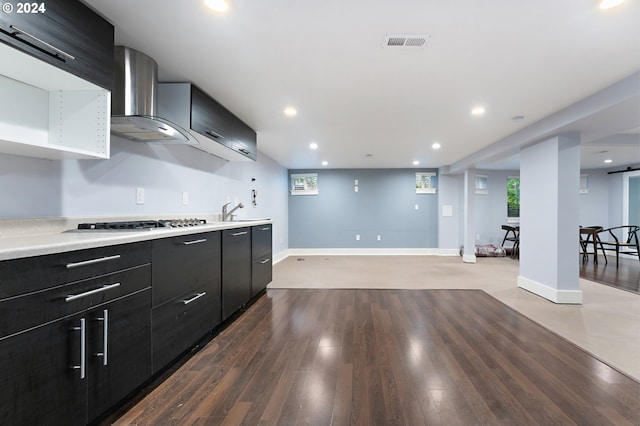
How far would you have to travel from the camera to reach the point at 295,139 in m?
4.75

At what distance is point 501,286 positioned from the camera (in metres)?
4.44

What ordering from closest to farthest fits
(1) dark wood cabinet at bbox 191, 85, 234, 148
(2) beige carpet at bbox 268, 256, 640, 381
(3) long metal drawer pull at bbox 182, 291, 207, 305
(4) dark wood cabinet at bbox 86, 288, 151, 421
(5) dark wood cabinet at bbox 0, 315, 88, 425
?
(5) dark wood cabinet at bbox 0, 315, 88, 425 < (4) dark wood cabinet at bbox 86, 288, 151, 421 < (3) long metal drawer pull at bbox 182, 291, 207, 305 < (2) beige carpet at bbox 268, 256, 640, 381 < (1) dark wood cabinet at bbox 191, 85, 234, 148

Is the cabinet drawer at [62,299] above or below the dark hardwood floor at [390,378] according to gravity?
above

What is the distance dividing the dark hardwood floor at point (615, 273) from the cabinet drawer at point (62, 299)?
606cm

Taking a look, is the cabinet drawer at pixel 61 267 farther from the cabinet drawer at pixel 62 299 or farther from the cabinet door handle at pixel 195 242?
the cabinet door handle at pixel 195 242

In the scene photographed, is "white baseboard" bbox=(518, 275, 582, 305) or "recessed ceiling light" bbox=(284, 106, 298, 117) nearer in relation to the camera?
"recessed ceiling light" bbox=(284, 106, 298, 117)

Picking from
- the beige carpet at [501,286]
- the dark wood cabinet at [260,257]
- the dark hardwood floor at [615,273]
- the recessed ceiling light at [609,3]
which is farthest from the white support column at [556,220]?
the dark wood cabinet at [260,257]

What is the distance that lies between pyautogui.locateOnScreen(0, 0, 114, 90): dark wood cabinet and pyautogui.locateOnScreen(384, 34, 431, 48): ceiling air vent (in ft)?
5.64

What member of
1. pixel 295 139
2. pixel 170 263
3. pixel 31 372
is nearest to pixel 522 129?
pixel 295 139

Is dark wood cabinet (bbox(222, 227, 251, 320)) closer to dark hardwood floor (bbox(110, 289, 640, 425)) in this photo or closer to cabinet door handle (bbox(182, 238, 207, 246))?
dark hardwood floor (bbox(110, 289, 640, 425))

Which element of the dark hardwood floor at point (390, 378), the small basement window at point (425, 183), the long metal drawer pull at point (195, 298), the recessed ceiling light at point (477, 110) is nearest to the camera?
the dark hardwood floor at point (390, 378)

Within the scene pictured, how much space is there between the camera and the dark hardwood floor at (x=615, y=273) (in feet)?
14.9

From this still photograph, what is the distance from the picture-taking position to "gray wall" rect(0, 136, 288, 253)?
1601 mm

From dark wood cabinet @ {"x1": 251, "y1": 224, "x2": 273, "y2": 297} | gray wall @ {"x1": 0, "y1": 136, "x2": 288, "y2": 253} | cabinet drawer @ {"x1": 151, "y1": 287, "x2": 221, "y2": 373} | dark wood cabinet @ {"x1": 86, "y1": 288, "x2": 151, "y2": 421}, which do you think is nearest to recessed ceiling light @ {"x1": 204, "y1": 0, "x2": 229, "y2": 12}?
gray wall @ {"x1": 0, "y1": 136, "x2": 288, "y2": 253}
